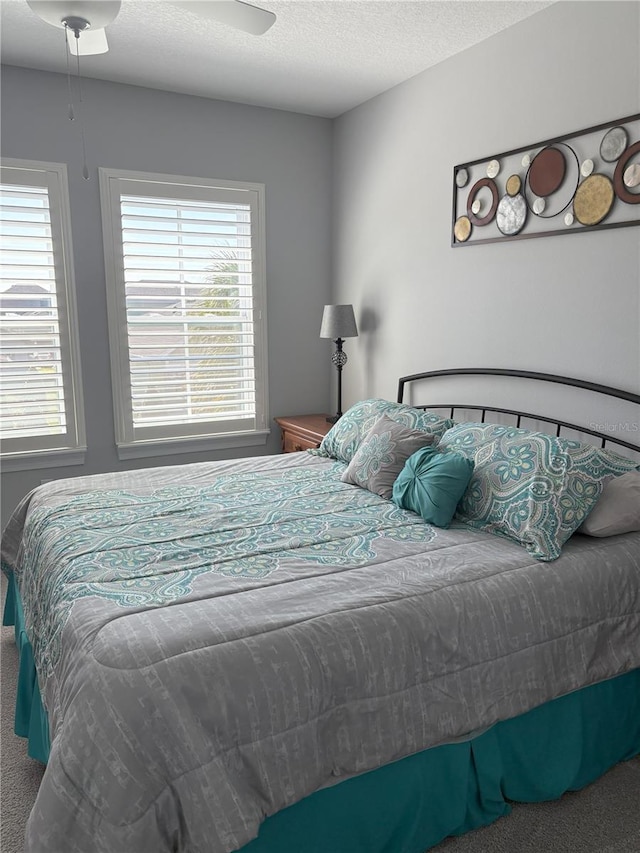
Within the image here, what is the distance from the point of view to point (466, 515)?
2.39 metres

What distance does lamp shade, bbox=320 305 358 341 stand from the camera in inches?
155

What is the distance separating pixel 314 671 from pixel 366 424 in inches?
69.2

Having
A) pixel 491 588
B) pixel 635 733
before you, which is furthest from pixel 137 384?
pixel 635 733

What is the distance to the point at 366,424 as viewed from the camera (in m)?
3.19

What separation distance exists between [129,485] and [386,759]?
1.74 meters

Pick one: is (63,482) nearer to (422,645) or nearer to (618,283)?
(422,645)

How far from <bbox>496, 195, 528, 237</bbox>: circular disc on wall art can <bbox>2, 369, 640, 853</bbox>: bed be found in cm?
90

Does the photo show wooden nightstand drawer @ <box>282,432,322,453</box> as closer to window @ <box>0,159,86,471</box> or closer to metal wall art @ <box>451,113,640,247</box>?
window @ <box>0,159,86,471</box>

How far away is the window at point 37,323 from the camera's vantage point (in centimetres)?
346

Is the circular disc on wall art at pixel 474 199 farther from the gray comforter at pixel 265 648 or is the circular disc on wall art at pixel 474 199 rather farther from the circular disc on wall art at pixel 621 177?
the gray comforter at pixel 265 648

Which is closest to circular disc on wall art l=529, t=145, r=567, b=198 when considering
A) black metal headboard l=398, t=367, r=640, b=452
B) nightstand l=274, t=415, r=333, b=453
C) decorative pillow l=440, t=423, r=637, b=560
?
black metal headboard l=398, t=367, r=640, b=452

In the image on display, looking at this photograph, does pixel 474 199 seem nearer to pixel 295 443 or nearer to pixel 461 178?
pixel 461 178

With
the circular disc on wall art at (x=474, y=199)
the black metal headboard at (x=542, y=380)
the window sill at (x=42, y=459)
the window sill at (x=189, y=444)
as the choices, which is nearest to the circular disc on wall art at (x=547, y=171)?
the circular disc on wall art at (x=474, y=199)

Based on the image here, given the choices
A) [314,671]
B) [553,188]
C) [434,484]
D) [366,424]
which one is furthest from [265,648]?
[553,188]
